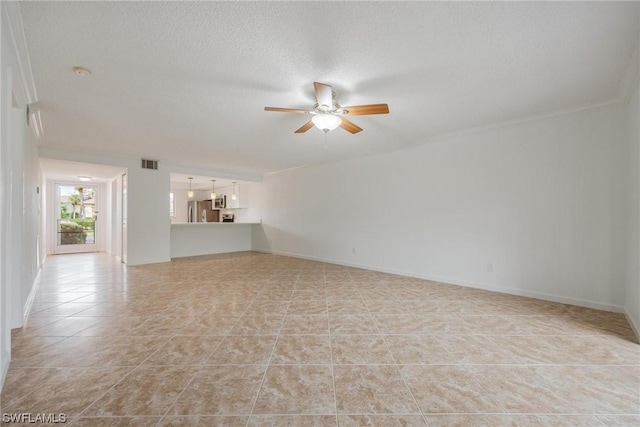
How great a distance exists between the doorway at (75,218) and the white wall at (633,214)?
12.0m

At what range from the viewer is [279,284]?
14.6 ft

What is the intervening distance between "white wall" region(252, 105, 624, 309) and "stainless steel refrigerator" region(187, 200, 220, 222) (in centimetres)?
594

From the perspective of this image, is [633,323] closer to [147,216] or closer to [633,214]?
[633,214]

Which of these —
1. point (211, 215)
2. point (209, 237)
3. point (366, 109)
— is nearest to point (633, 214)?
point (366, 109)

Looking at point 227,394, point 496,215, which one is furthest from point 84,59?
point 496,215

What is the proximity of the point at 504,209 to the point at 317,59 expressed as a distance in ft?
11.2

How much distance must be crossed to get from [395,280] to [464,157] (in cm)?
236

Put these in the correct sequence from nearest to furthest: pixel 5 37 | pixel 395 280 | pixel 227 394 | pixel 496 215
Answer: pixel 227 394, pixel 5 37, pixel 496 215, pixel 395 280

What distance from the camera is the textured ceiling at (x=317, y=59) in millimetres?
1820

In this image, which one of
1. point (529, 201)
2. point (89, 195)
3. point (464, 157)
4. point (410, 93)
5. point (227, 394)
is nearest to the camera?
point (227, 394)

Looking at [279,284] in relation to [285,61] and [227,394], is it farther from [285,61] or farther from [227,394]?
[285,61]

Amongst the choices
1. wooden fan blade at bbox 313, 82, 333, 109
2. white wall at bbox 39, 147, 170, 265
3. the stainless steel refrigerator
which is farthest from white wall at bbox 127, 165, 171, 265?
wooden fan blade at bbox 313, 82, 333, 109

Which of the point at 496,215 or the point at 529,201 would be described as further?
the point at 496,215

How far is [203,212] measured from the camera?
1012cm
